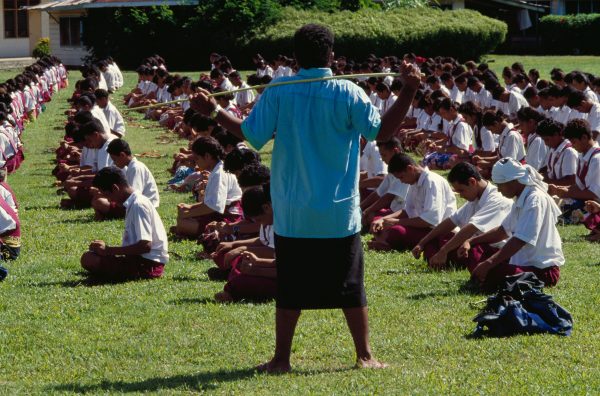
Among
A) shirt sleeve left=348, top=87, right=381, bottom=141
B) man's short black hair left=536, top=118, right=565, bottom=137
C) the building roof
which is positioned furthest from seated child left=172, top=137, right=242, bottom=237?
the building roof

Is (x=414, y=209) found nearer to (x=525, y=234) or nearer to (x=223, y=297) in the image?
(x=525, y=234)

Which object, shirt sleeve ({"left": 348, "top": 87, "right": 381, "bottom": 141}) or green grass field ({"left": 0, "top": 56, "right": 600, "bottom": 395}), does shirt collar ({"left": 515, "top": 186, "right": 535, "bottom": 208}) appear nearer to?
green grass field ({"left": 0, "top": 56, "right": 600, "bottom": 395})

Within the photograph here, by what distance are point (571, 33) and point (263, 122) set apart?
44729mm

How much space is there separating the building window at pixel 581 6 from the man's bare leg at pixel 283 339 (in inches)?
1988

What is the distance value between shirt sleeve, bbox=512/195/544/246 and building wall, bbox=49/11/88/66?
4207cm

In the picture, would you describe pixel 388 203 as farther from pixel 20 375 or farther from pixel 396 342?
pixel 20 375

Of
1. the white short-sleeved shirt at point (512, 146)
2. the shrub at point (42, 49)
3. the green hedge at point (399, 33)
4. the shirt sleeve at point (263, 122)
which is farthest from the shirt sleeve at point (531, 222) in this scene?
the shrub at point (42, 49)

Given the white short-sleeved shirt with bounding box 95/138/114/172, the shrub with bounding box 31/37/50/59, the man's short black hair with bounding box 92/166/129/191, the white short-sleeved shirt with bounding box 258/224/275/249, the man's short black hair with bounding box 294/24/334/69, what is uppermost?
the man's short black hair with bounding box 294/24/334/69

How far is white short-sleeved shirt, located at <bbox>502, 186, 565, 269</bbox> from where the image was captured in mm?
7832

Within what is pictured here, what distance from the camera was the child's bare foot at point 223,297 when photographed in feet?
27.1

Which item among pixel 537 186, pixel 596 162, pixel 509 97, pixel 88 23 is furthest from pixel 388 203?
pixel 88 23

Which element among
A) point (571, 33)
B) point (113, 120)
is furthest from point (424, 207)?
point (571, 33)

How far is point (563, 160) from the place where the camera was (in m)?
11.8

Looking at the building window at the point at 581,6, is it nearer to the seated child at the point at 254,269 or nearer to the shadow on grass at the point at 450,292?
the shadow on grass at the point at 450,292
